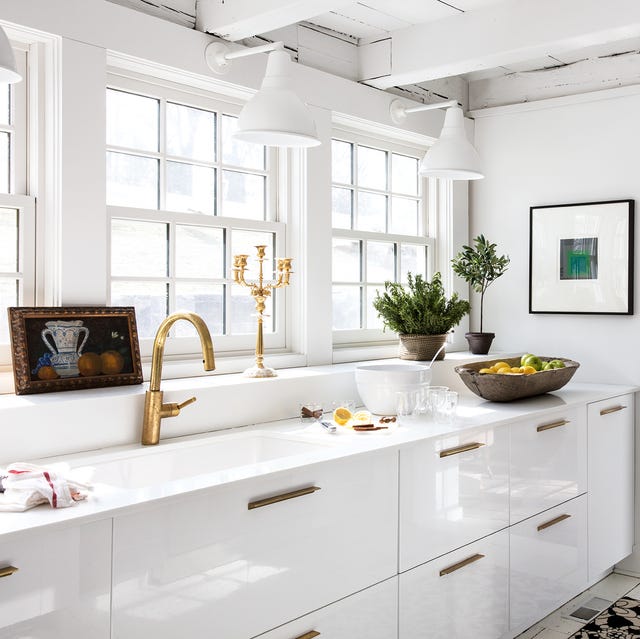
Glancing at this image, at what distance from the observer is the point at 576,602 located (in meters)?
3.48

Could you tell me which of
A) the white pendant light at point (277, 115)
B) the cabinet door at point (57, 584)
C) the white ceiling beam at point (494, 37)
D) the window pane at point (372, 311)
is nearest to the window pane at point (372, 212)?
the window pane at point (372, 311)

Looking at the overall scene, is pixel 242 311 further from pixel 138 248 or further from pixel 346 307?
pixel 346 307

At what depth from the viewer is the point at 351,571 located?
2221 millimetres

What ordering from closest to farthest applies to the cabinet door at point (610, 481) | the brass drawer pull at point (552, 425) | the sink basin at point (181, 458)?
1. the sink basin at point (181, 458)
2. the brass drawer pull at point (552, 425)
3. the cabinet door at point (610, 481)

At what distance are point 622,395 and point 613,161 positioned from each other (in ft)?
3.72

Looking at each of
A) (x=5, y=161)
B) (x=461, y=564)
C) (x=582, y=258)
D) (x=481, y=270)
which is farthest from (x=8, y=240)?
(x=582, y=258)

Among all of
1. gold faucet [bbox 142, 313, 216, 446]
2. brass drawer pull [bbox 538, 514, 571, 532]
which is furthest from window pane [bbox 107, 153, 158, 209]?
brass drawer pull [bbox 538, 514, 571, 532]

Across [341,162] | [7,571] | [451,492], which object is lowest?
[451,492]

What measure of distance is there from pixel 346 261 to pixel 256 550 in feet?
6.78

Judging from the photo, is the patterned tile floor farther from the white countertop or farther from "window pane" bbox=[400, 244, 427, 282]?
"window pane" bbox=[400, 244, 427, 282]

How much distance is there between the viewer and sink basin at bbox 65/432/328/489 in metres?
2.18

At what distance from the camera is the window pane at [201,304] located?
3043 millimetres

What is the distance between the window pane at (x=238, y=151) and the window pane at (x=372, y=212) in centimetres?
69

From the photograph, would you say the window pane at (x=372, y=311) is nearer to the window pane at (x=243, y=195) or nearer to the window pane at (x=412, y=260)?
the window pane at (x=412, y=260)
